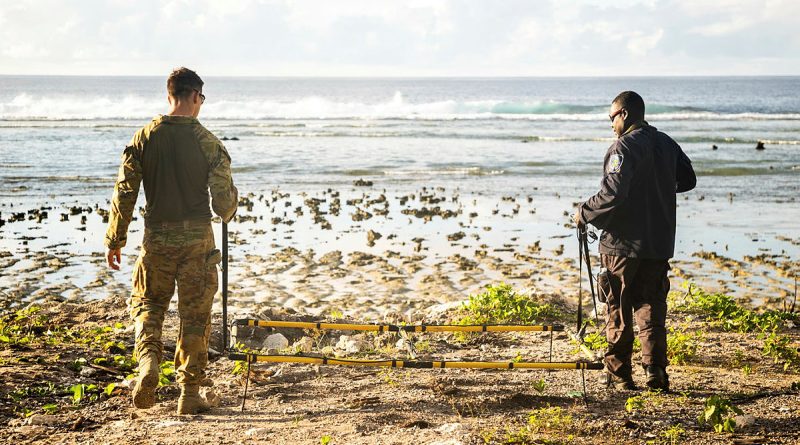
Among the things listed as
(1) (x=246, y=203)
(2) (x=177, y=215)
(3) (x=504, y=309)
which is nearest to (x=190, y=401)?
(2) (x=177, y=215)

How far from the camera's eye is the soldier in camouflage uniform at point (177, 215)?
543cm

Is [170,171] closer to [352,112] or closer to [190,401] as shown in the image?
[190,401]

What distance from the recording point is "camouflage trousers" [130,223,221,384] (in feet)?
17.9

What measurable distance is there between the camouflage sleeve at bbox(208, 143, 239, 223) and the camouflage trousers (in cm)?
25

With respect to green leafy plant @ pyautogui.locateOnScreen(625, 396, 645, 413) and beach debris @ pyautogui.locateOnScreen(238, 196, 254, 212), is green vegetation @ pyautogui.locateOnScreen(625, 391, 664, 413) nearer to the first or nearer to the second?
green leafy plant @ pyautogui.locateOnScreen(625, 396, 645, 413)

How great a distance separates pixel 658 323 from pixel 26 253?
9900mm

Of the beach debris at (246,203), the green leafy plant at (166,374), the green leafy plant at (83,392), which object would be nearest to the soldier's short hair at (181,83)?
the green leafy plant at (166,374)

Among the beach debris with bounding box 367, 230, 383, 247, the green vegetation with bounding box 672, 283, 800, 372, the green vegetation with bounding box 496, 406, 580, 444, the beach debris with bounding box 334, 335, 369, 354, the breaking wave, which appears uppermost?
the breaking wave

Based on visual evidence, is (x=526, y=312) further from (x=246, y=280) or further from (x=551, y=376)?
(x=246, y=280)

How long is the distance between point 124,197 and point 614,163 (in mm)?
3529

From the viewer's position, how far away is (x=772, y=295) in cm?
1014

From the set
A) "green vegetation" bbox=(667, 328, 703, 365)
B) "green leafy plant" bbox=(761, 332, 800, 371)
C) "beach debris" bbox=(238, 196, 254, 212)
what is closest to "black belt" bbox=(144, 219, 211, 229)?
"green vegetation" bbox=(667, 328, 703, 365)

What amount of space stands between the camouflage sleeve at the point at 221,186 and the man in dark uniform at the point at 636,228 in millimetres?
2638

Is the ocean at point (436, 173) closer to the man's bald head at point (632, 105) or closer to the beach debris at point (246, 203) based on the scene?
the beach debris at point (246, 203)
